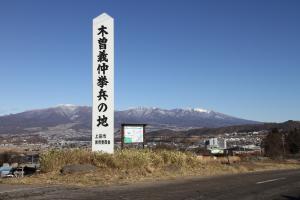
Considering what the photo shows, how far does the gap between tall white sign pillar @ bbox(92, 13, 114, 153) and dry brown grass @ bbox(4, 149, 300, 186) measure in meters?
1.76

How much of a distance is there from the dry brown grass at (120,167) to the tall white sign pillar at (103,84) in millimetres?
1764

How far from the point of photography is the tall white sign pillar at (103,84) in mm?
21172

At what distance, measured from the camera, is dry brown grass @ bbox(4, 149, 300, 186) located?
16.1 m

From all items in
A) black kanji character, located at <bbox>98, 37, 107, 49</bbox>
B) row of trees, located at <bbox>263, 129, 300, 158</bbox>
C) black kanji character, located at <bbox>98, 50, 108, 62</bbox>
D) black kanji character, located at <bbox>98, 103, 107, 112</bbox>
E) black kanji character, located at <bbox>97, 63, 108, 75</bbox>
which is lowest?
row of trees, located at <bbox>263, 129, 300, 158</bbox>

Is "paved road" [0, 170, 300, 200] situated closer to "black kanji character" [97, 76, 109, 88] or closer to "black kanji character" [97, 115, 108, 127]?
"black kanji character" [97, 115, 108, 127]

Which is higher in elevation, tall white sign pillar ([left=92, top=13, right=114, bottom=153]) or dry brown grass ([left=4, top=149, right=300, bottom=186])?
tall white sign pillar ([left=92, top=13, right=114, bottom=153])

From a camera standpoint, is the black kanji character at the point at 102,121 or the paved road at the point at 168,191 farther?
the black kanji character at the point at 102,121

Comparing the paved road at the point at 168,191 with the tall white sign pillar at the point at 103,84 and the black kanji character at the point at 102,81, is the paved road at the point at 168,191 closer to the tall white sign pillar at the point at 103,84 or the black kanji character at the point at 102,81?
the tall white sign pillar at the point at 103,84

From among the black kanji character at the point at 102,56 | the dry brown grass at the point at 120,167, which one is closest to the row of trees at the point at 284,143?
the dry brown grass at the point at 120,167

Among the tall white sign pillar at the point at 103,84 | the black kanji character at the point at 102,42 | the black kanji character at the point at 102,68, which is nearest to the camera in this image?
the tall white sign pillar at the point at 103,84

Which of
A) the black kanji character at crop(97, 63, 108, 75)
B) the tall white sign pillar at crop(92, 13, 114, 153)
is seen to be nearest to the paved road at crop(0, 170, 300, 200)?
the tall white sign pillar at crop(92, 13, 114, 153)

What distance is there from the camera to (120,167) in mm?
18344

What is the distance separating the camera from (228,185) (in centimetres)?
1542

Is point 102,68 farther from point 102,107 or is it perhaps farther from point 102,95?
point 102,107
